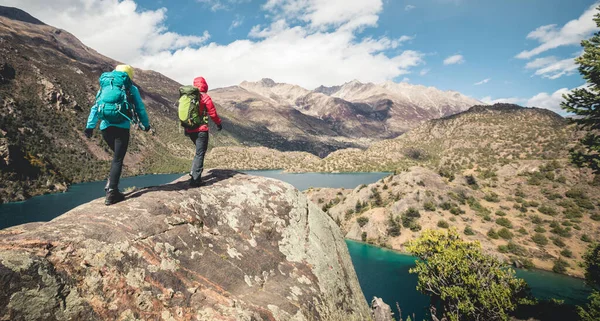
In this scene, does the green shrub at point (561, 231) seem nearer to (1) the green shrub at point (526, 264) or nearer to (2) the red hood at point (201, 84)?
(1) the green shrub at point (526, 264)

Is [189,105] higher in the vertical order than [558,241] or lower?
higher

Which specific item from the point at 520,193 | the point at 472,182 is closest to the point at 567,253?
the point at 520,193

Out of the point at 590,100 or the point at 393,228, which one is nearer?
the point at 590,100

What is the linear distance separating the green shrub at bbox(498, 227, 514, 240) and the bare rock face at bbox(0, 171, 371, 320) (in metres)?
71.4

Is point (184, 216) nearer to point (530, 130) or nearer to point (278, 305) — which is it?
point (278, 305)

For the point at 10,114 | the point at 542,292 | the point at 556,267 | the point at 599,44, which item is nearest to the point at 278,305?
the point at 599,44

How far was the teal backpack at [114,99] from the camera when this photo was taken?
657 cm

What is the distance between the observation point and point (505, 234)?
6259 cm

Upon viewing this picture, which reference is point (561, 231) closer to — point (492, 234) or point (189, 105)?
point (492, 234)

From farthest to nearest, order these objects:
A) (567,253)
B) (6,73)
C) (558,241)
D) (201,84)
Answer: (6,73), (558,241), (567,253), (201,84)

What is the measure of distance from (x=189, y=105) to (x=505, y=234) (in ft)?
256

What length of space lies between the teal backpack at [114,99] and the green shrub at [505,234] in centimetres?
7943

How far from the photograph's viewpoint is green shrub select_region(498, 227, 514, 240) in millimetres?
62103

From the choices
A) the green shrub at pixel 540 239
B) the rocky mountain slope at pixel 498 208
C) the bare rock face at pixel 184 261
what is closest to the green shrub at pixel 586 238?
the rocky mountain slope at pixel 498 208
